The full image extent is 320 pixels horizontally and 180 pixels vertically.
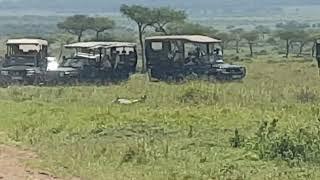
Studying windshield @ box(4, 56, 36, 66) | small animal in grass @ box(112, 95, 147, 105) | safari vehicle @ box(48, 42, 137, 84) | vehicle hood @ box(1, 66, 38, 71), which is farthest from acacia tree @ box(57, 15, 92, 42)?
small animal in grass @ box(112, 95, 147, 105)

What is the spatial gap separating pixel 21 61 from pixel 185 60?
5.83 m

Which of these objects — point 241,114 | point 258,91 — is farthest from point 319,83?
point 241,114

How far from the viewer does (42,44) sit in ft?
108

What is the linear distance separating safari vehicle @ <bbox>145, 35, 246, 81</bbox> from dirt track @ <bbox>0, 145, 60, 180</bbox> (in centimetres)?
1875

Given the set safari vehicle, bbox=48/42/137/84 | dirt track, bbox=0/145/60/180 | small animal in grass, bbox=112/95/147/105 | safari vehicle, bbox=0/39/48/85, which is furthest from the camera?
safari vehicle, bbox=48/42/137/84

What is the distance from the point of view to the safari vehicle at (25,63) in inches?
1186

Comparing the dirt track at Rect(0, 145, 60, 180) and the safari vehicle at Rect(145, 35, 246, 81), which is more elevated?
the dirt track at Rect(0, 145, 60, 180)

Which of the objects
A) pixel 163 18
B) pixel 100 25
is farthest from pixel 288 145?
pixel 100 25

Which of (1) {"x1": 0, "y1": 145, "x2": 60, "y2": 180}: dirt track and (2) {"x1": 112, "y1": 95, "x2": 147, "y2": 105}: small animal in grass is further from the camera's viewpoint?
(2) {"x1": 112, "y1": 95, "x2": 147, "y2": 105}: small animal in grass

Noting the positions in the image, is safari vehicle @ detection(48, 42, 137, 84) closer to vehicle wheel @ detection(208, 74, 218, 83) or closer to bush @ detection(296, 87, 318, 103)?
vehicle wheel @ detection(208, 74, 218, 83)

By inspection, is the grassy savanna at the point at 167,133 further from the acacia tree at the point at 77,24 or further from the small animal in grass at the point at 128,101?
the acacia tree at the point at 77,24

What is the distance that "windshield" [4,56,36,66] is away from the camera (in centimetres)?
3111

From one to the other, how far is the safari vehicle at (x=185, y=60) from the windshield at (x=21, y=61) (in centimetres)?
456

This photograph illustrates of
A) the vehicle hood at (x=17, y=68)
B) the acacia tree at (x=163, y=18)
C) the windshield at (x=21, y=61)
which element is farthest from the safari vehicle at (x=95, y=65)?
the acacia tree at (x=163, y=18)
